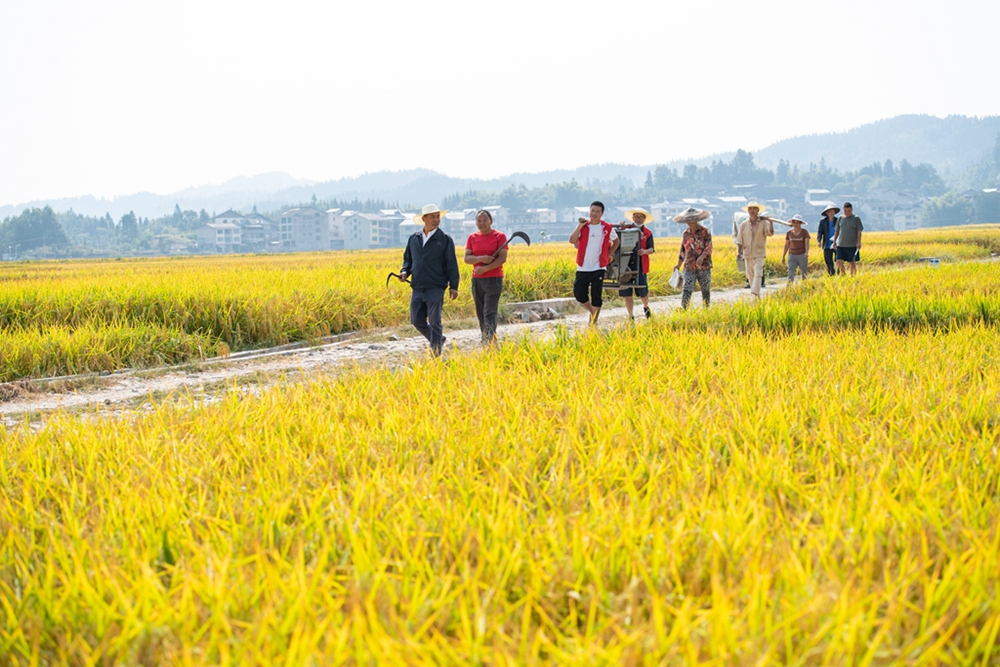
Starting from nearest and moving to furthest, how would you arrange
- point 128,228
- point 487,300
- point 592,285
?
point 487,300 → point 592,285 → point 128,228

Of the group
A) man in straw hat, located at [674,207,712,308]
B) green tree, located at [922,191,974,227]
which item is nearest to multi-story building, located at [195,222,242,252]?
green tree, located at [922,191,974,227]

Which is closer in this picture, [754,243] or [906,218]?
[754,243]

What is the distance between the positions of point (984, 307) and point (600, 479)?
6.94 metres

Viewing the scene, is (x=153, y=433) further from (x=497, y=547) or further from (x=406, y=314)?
(x=406, y=314)

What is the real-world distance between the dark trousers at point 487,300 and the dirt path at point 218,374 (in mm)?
352

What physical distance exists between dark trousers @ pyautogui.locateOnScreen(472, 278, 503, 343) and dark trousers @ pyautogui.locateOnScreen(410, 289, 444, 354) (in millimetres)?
563

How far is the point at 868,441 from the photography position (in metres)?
3.49

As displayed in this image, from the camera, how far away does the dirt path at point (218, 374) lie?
6.81 metres

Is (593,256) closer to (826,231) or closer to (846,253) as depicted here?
(846,253)

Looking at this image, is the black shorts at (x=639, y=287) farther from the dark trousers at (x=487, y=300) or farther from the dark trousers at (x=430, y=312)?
the dark trousers at (x=430, y=312)

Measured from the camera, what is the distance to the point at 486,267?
340 inches

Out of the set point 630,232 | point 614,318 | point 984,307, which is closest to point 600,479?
point 984,307

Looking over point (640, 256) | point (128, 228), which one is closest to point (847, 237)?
point (640, 256)

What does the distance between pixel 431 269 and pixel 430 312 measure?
0.46m
